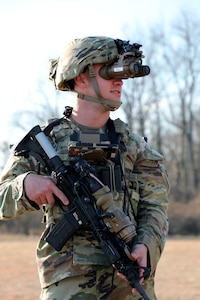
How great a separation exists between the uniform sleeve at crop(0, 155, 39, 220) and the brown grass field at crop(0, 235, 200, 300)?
24.9ft

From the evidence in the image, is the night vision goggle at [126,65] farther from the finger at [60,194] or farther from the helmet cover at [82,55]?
the finger at [60,194]

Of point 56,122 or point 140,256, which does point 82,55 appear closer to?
point 56,122

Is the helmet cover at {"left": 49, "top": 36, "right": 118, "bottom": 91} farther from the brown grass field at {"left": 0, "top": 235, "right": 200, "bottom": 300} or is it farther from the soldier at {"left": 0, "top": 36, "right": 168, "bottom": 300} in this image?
the brown grass field at {"left": 0, "top": 235, "right": 200, "bottom": 300}

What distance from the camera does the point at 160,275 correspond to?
15797 millimetres

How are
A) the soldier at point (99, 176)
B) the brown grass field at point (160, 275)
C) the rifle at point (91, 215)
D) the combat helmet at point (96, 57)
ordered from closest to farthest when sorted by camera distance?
the rifle at point (91, 215), the soldier at point (99, 176), the combat helmet at point (96, 57), the brown grass field at point (160, 275)

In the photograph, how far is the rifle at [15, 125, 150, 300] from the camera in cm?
393

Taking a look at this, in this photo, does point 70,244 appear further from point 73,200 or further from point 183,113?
point 183,113

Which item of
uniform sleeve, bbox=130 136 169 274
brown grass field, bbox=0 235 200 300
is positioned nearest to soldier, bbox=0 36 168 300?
uniform sleeve, bbox=130 136 169 274

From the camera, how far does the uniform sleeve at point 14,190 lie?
4.03 meters

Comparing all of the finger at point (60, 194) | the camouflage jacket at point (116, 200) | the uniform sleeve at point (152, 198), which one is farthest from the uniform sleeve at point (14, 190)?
the uniform sleeve at point (152, 198)

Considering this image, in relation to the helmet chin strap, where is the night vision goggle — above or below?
above

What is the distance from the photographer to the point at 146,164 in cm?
443

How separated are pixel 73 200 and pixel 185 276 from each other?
11.8m

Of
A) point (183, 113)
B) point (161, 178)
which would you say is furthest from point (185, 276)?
point (183, 113)
